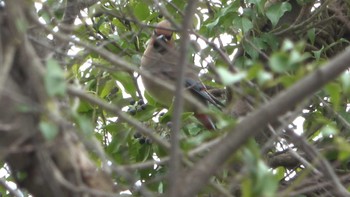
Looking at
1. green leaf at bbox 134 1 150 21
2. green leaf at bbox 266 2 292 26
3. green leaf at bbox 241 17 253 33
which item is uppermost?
green leaf at bbox 134 1 150 21

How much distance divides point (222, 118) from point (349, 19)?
98.0 inches

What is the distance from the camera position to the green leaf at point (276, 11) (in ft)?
13.0

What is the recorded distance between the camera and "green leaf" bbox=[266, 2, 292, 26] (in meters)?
3.95

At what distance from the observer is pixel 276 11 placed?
3.99 m

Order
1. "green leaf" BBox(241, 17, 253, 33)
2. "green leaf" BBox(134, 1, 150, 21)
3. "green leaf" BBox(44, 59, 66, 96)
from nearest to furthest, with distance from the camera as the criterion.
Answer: "green leaf" BBox(44, 59, 66, 96) < "green leaf" BBox(241, 17, 253, 33) < "green leaf" BBox(134, 1, 150, 21)

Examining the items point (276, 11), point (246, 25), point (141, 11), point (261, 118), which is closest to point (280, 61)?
point (261, 118)

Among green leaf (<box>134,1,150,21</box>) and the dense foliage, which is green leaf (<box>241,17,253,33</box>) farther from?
green leaf (<box>134,1,150,21</box>)

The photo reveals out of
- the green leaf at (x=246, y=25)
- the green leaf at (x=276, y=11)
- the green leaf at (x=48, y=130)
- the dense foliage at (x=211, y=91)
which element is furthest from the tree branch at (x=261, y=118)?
the green leaf at (x=276, y=11)

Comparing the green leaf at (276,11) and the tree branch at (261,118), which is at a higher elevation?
the green leaf at (276,11)

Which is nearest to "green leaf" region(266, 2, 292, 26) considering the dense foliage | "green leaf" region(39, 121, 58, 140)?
the dense foliage

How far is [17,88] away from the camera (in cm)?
196

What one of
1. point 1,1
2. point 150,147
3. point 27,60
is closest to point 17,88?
point 27,60

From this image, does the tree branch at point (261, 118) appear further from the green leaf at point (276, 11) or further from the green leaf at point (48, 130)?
the green leaf at point (276, 11)

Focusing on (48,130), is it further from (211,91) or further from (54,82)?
(211,91)
